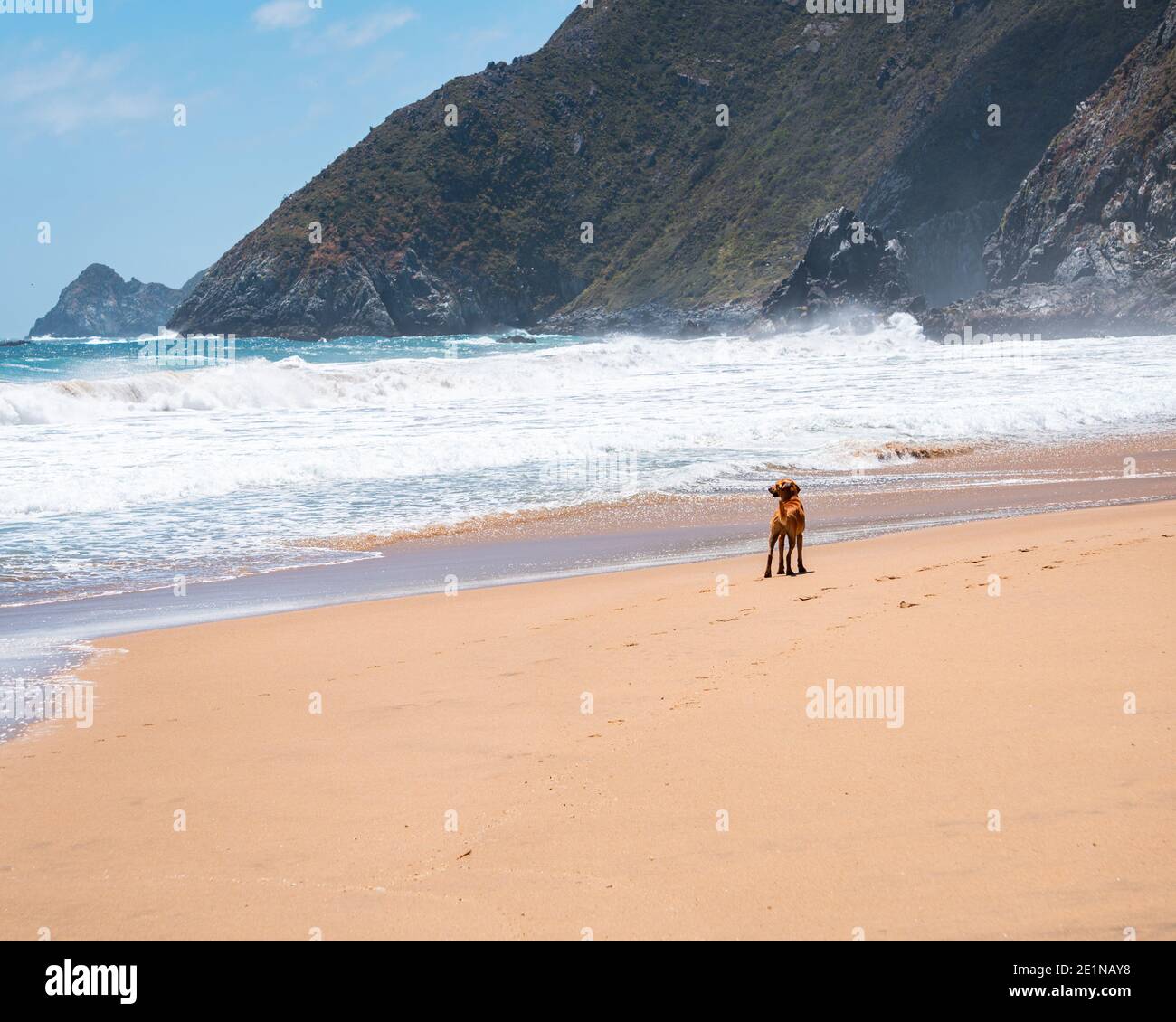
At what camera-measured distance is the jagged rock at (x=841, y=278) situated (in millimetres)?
87375

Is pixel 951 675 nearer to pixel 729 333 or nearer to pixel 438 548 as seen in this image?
pixel 438 548

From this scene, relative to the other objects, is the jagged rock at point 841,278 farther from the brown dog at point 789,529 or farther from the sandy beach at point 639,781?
the sandy beach at point 639,781

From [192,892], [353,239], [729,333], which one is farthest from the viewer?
[353,239]

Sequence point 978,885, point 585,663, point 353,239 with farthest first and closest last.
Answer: point 353,239 → point 585,663 → point 978,885

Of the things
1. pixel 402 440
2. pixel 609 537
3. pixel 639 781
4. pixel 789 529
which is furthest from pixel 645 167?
pixel 639 781

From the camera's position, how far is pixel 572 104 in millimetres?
142875

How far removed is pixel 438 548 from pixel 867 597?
5.34 metres

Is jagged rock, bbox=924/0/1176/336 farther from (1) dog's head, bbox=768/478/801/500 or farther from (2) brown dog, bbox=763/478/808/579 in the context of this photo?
(2) brown dog, bbox=763/478/808/579

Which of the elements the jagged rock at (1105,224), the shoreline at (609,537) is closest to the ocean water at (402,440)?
the shoreline at (609,537)

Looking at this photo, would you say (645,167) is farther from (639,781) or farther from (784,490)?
(639,781)

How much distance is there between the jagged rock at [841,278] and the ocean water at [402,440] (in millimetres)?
52950

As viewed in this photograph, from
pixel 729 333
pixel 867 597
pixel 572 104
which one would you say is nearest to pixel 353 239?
pixel 572 104

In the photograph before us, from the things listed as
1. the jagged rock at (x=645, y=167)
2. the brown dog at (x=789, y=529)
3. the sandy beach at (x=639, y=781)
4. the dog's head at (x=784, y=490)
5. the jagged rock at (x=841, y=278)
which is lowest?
the sandy beach at (x=639, y=781)

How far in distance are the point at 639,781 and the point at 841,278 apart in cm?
8962
